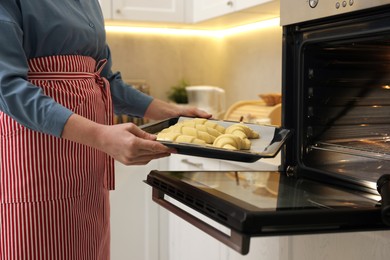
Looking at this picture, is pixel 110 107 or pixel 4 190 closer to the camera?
pixel 4 190

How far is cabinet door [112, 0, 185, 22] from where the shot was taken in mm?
2555

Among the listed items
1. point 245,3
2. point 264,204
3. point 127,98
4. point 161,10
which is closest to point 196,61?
point 161,10

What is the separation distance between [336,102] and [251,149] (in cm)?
25

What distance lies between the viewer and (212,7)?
246cm

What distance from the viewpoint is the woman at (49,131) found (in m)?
1.08

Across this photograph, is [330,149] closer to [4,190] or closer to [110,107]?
[110,107]

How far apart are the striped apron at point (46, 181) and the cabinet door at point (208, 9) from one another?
1.14 metres

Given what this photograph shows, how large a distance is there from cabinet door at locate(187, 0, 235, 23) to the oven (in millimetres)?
1147

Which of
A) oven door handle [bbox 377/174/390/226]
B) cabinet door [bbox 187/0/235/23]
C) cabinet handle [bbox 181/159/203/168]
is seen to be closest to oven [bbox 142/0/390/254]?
oven door handle [bbox 377/174/390/226]

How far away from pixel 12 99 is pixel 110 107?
339 millimetres

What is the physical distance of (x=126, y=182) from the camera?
2.26m

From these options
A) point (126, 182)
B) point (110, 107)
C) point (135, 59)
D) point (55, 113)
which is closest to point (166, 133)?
point (55, 113)

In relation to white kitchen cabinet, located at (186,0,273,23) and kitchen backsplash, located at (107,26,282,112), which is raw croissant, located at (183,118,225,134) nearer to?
white kitchen cabinet, located at (186,0,273,23)

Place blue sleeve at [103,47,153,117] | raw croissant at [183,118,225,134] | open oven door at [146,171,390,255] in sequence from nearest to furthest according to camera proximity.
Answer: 1. open oven door at [146,171,390,255]
2. raw croissant at [183,118,225,134]
3. blue sleeve at [103,47,153,117]
